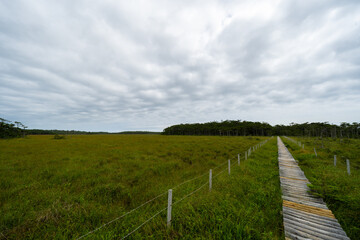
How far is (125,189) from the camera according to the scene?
23.3ft

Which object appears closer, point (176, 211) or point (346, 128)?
point (176, 211)

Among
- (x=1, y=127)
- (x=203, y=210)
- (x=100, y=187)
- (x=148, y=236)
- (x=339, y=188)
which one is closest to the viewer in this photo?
(x=148, y=236)

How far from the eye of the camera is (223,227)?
363cm

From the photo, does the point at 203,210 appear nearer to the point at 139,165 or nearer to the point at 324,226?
the point at 324,226

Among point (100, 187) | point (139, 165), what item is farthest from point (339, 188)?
point (139, 165)

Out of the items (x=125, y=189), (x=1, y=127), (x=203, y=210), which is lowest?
(x=125, y=189)

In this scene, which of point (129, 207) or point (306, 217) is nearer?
point (306, 217)

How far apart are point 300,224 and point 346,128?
365ft

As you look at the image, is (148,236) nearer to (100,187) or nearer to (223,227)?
(223,227)

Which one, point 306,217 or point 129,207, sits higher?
point 306,217

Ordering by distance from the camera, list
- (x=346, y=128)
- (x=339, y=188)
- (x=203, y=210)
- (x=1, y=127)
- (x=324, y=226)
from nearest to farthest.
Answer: (x=324, y=226), (x=203, y=210), (x=339, y=188), (x=1, y=127), (x=346, y=128)

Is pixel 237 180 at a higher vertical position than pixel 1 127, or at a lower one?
lower

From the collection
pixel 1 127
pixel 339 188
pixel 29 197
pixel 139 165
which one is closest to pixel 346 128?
pixel 339 188

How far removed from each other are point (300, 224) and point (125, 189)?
743cm
